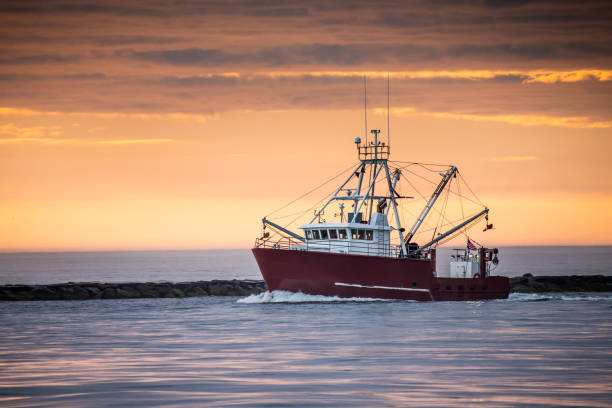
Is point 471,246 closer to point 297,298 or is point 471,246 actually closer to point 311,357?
point 297,298

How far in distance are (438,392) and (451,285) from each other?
31791 mm

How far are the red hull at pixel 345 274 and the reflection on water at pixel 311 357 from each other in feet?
5.22

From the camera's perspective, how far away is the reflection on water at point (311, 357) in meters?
19.4

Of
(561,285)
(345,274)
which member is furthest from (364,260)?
(561,285)

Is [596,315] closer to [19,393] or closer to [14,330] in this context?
[14,330]

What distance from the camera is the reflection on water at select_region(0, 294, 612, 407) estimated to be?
63.8ft

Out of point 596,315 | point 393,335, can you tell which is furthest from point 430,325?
point 596,315

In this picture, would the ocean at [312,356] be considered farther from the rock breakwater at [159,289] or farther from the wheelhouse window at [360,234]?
the rock breakwater at [159,289]

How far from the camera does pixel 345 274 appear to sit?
4656cm

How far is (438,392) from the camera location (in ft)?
64.6

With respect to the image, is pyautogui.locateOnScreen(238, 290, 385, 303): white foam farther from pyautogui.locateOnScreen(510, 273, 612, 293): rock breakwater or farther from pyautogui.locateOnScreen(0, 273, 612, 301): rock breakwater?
pyautogui.locateOnScreen(510, 273, 612, 293): rock breakwater

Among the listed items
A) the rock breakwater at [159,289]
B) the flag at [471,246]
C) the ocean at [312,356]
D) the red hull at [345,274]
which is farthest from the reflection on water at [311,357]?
the rock breakwater at [159,289]

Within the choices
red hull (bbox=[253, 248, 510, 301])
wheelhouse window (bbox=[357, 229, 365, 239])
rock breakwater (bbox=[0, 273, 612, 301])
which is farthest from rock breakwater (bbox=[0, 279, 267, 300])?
wheelhouse window (bbox=[357, 229, 365, 239])

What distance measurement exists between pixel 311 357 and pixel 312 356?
252 millimetres
